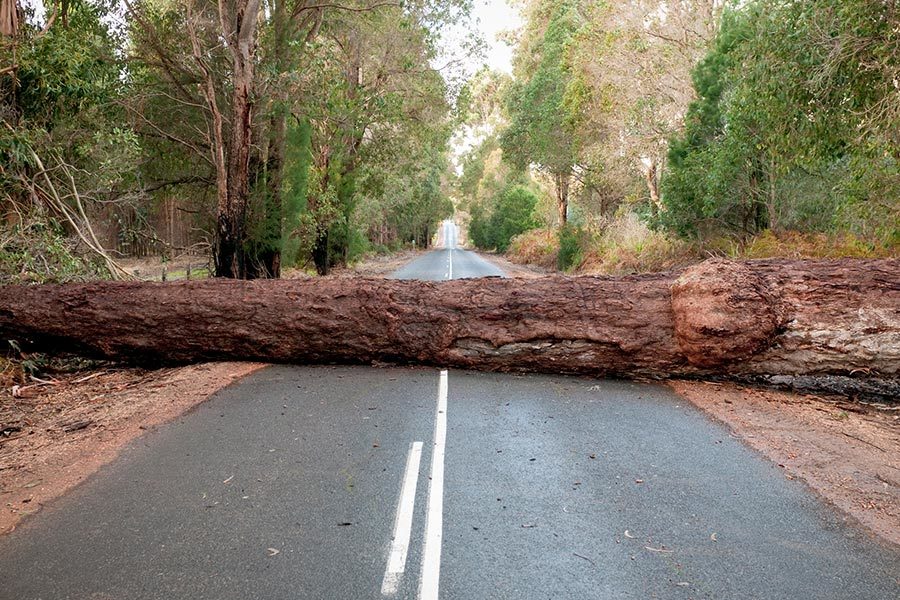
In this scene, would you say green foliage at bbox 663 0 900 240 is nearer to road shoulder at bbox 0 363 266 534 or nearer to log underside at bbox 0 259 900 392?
log underside at bbox 0 259 900 392

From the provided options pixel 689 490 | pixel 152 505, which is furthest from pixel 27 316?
pixel 689 490

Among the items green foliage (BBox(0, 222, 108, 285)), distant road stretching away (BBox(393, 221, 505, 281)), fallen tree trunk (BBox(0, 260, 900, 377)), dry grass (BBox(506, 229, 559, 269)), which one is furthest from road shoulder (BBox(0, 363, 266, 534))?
dry grass (BBox(506, 229, 559, 269))

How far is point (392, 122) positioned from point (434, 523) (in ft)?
60.2

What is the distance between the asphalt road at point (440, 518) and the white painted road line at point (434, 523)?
12 millimetres

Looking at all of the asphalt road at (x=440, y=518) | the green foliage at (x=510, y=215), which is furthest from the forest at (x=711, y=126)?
the green foliage at (x=510, y=215)

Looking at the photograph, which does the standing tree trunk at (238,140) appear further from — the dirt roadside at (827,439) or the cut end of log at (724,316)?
the dirt roadside at (827,439)

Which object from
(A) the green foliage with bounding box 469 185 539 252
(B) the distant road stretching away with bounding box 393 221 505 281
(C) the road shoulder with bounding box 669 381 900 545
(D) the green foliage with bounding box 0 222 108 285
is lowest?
(C) the road shoulder with bounding box 669 381 900 545

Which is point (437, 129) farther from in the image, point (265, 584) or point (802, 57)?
point (265, 584)

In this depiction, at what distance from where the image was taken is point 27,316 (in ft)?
26.9

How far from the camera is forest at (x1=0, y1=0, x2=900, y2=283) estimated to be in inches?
382

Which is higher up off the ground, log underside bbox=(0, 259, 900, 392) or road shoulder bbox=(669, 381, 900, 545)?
log underside bbox=(0, 259, 900, 392)

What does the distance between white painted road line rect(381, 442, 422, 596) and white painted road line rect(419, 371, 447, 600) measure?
116 millimetres

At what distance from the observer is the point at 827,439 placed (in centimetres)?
569

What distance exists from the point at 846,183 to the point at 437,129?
17.8 metres
